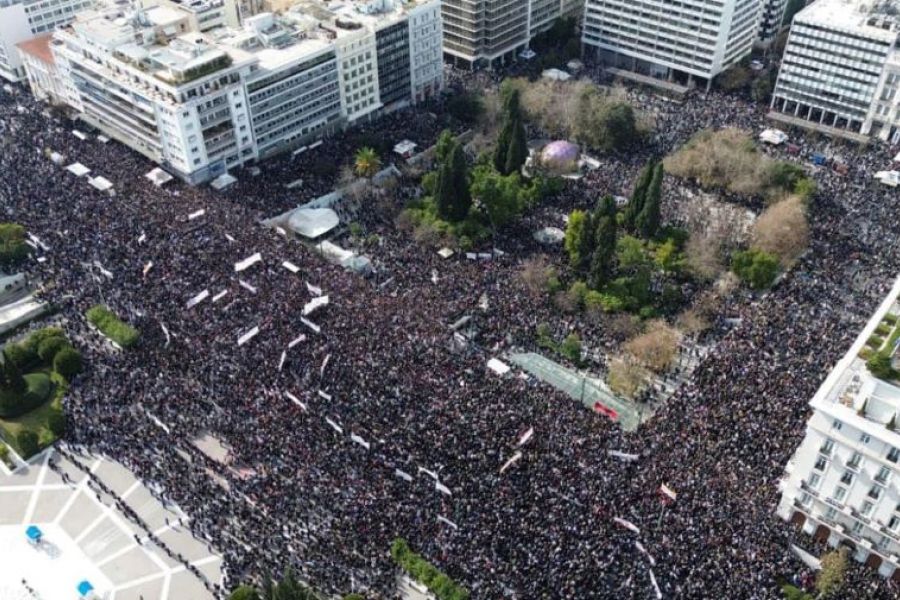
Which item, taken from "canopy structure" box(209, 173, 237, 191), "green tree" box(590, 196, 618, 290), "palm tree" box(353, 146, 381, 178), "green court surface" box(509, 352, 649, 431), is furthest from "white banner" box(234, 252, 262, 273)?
"green tree" box(590, 196, 618, 290)

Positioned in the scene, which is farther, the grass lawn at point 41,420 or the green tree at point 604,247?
the green tree at point 604,247

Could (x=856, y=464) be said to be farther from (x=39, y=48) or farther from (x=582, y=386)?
(x=39, y=48)

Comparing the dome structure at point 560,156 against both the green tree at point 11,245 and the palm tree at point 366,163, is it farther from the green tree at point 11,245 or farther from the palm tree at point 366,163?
the green tree at point 11,245

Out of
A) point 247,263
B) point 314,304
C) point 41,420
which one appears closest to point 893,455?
point 314,304

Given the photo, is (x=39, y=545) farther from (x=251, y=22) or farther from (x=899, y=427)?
(x=251, y=22)

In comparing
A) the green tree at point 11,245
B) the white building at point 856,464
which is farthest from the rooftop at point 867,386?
the green tree at point 11,245

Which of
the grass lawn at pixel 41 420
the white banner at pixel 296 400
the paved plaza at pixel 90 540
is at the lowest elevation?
the paved plaza at pixel 90 540

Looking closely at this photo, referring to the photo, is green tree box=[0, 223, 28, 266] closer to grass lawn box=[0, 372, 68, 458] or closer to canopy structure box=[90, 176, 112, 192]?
canopy structure box=[90, 176, 112, 192]
